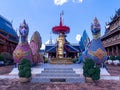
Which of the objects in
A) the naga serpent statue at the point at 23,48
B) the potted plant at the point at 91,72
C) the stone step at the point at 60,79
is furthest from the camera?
the naga serpent statue at the point at 23,48

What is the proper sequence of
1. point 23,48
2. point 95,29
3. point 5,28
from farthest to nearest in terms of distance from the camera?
point 5,28 < point 95,29 < point 23,48

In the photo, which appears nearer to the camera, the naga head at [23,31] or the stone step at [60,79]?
the stone step at [60,79]

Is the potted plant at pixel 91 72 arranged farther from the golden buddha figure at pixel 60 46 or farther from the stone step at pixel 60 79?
the golden buddha figure at pixel 60 46

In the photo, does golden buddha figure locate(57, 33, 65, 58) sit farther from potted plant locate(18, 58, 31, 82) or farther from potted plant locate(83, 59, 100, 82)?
potted plant locate(18, 58, 31, 82)

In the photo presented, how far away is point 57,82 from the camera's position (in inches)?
407

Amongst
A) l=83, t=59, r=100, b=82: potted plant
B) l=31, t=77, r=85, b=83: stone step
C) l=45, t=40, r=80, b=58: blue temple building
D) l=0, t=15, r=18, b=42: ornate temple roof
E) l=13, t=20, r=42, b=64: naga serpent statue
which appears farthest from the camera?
l=45, t=40, r=80, b=58: blue temple building

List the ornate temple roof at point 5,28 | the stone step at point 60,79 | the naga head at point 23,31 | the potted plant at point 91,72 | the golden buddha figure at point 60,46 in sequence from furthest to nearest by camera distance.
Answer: the ornate temple roof at point 5,28 < the golden buddha figure at point 60,46 < the naga head at point 23,31 < the stone step at point 60,79 < the potted plant at point 91,72

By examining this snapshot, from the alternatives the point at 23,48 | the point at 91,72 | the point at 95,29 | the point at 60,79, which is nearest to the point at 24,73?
the point at 60,79

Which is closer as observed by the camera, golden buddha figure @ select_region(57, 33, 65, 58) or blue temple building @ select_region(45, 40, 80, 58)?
golden buddha figure @ select_region(57, 33, 65, 58)

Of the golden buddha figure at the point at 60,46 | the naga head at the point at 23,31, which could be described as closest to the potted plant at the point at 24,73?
the naga head at the point at 23,31

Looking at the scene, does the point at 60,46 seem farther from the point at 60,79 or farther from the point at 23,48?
the point at 60,79

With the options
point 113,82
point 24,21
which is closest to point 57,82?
point 113,82

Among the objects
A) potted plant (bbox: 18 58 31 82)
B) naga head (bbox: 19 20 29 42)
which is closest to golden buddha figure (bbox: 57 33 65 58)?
naga head (bbox: 19 20 29 42)

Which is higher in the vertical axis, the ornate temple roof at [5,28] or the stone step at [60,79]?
the ornate temple roof at [5,28]
